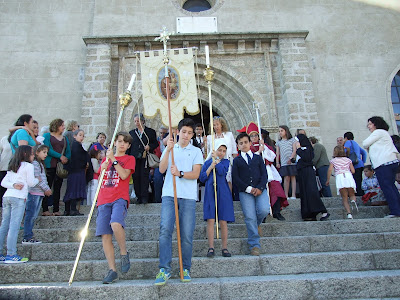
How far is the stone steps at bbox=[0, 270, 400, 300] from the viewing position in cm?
331

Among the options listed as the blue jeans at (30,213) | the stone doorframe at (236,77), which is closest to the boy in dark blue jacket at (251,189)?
the blue jeans at (30,213)

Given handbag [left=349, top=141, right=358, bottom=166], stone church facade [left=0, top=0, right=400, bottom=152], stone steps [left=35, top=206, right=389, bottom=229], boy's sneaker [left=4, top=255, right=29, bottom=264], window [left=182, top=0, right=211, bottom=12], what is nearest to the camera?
boy's sneaker [left=4, top=255, right=29, bottom=264]

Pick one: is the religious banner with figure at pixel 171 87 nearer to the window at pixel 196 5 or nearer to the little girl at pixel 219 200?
the little girl at pixel 219 200

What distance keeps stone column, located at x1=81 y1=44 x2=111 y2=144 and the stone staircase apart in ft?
13.2

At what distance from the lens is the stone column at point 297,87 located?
356 inches

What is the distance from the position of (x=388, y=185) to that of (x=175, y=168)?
12.0 ft

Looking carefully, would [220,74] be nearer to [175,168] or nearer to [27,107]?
[27,107]

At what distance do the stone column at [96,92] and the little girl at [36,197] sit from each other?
11.3 ft

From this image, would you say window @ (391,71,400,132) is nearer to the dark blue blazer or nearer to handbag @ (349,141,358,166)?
handbag @ (349,141,358,166)

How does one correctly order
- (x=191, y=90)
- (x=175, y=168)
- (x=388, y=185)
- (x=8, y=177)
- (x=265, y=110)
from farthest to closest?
1. (x=265, y=110)
2. (x=388, y=185)
3. (x=191, y=90)
4. (x=8, y=177)
5. (x=175, y=168)

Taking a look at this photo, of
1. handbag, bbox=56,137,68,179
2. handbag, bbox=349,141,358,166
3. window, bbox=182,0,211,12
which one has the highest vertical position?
window, bbox=182,0,211,12

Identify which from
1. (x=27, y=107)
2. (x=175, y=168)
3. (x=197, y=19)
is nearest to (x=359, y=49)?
(x=197, y=19)

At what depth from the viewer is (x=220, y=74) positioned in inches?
388

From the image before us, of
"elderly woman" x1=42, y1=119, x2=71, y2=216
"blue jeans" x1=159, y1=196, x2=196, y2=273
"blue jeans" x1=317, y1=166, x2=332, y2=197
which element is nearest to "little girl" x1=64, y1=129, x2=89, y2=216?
"elderly woman" x1=42, y1=119, x2=71, y2=216
